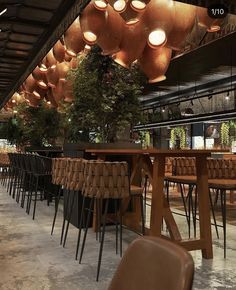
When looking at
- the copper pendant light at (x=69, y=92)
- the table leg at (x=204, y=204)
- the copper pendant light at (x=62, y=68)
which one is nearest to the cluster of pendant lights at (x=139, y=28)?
the copper pendant light at (x=69, y=92)

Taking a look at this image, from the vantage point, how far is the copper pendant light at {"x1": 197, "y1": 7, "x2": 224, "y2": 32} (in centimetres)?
374

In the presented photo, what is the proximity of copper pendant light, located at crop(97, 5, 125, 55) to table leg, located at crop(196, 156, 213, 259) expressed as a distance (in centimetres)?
148

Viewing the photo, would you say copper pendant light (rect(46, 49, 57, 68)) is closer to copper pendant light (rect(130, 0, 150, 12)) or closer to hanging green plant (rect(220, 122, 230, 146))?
copper pendant light (rect(130, 0, 150, 12))

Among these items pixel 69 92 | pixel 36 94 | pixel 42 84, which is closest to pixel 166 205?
pixel 69 92

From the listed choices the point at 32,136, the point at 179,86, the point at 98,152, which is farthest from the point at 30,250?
the point at 179,86

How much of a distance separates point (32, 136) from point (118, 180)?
5.35 metres

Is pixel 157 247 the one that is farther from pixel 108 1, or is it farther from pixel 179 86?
pixel 179 86

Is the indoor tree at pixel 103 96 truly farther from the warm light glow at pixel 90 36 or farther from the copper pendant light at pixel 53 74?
the copper pendant light at pixel 53 74

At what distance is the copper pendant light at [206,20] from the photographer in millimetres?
3736

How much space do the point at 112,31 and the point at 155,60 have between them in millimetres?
626

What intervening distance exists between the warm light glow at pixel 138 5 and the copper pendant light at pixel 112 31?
526mm

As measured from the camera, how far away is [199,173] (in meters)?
3.37

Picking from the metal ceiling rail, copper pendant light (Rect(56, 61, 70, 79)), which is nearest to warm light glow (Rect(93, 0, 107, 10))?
copper pendant light (Rect(56, 61, 70, 79))

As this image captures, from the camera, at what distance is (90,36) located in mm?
3746
